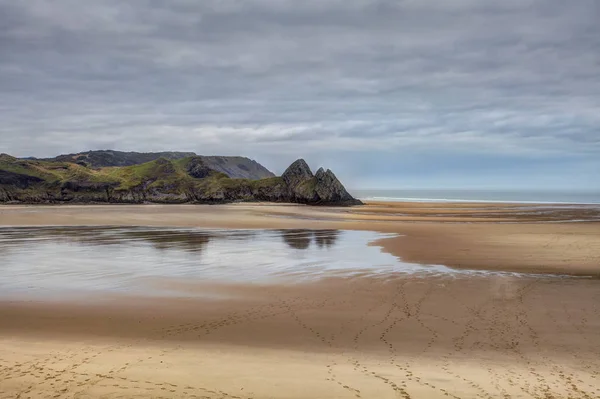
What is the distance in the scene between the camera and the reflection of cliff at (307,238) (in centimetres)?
2806

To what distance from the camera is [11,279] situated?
54.2 feet

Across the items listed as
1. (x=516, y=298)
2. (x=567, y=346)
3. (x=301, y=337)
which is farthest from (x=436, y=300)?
(x=301, y=337)

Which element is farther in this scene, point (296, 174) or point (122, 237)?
point (296, 174)

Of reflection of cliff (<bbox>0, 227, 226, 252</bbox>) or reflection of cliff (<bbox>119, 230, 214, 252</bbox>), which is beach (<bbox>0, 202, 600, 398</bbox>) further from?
reflection of cliff (<bbox>0, 227, 226, 252</bbox>)

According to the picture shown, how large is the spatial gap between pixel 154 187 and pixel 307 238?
90171 mm

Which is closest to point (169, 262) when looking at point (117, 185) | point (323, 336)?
point (323, 336)

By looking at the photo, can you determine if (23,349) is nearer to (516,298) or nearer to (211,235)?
(516,298)

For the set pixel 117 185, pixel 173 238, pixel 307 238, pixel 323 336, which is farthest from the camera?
pixel 117 185

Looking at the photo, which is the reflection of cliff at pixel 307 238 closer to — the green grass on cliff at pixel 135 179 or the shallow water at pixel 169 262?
the shallow water at pixel 169 262

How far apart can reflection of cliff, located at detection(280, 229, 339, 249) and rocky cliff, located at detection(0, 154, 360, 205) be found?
211 feet

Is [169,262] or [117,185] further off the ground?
[117,185]

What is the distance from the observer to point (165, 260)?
70.3ft

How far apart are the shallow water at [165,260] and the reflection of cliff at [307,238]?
0.21ft

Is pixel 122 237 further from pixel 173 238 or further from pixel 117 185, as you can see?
pixel 117 185
